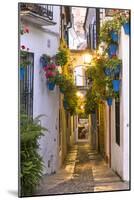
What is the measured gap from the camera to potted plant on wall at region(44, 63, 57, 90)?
2.70 m

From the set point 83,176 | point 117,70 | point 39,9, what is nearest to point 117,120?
point 117,70

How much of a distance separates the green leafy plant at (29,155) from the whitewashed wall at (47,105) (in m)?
0.04

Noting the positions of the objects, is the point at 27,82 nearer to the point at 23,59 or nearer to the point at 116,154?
the point at 23,59

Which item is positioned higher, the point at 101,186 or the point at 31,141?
the point at 31,141

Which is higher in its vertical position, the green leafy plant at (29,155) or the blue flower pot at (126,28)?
the blue flower pot at (126,28)

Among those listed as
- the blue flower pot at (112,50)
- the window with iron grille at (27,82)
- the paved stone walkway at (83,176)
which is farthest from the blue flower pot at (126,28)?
the paved stone walkway at (83,176)

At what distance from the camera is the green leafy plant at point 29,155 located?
2605 mm

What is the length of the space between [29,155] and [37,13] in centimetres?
91

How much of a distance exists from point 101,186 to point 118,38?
1.00 metres

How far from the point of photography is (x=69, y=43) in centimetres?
275

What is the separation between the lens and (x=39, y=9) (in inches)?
105

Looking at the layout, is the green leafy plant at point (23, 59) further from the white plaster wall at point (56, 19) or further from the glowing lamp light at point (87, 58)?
the glowing lamp light at point (87, 58)

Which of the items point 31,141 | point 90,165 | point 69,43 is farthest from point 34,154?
point 69,43

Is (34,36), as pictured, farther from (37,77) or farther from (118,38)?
(118,38)
